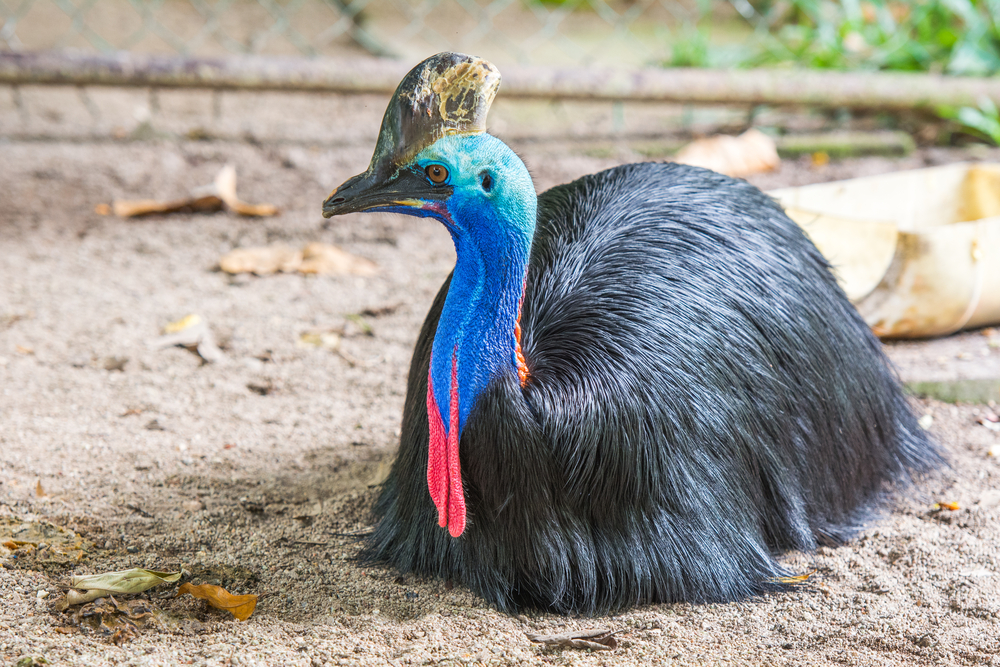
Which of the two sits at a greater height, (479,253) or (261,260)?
(261,260)

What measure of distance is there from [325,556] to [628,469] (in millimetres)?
682

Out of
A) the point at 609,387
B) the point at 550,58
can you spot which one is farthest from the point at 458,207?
the point at 550,58

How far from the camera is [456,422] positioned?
180 centimetres

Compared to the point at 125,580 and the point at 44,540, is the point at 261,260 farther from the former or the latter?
the point at 125,580

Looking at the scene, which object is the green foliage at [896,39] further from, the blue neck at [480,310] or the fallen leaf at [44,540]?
the fallen leaf at [44,540]

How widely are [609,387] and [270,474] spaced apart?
0.96 meters

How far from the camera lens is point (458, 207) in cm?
173

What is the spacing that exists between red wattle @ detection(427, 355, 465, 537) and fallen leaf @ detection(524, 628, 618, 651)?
0.80 ft

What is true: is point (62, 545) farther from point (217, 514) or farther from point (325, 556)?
point (325, 556)

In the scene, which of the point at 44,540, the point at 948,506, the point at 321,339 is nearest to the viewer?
the point at 44,540

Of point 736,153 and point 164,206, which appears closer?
point 164,206

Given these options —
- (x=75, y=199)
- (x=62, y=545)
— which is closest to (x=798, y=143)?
(x=75, y=199)

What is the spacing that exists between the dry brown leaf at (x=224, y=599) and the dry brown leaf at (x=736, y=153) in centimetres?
285

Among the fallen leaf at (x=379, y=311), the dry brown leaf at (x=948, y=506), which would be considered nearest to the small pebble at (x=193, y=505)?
the fallen leaf at (x=379, y=311)
